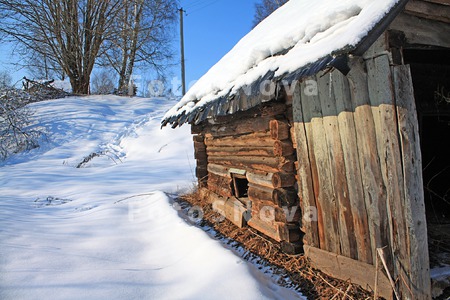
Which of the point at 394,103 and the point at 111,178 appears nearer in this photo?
A: the point at 394,103

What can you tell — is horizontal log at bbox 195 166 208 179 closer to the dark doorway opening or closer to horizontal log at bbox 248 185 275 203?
horizontal log at bbox 248 185 275 203

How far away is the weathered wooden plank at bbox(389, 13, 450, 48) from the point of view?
2.42 m

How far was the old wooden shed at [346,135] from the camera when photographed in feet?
7.52

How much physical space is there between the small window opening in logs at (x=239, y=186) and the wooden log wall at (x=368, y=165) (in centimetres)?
202

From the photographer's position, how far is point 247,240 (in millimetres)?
4363

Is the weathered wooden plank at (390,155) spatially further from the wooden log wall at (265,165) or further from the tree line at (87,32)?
the tree line at (87,32)

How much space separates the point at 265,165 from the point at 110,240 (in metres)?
2.51

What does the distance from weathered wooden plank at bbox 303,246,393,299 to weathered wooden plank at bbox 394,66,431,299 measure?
0.79ft

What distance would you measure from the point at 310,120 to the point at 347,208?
3.14ft

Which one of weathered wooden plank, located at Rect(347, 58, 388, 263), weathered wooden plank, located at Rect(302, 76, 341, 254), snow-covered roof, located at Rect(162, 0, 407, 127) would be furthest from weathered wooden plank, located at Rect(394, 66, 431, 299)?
weathered wooden plank, located at Rect(302, 76, 341, 254)

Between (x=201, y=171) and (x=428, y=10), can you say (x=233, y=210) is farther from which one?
(x=428, y=10)

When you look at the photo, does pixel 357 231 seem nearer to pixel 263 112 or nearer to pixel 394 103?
pixel 394 103

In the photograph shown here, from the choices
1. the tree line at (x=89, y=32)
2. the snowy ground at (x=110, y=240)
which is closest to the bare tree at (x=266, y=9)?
the tree line at (x=89, y=32)

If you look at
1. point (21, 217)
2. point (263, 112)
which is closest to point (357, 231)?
point (263, 112)
